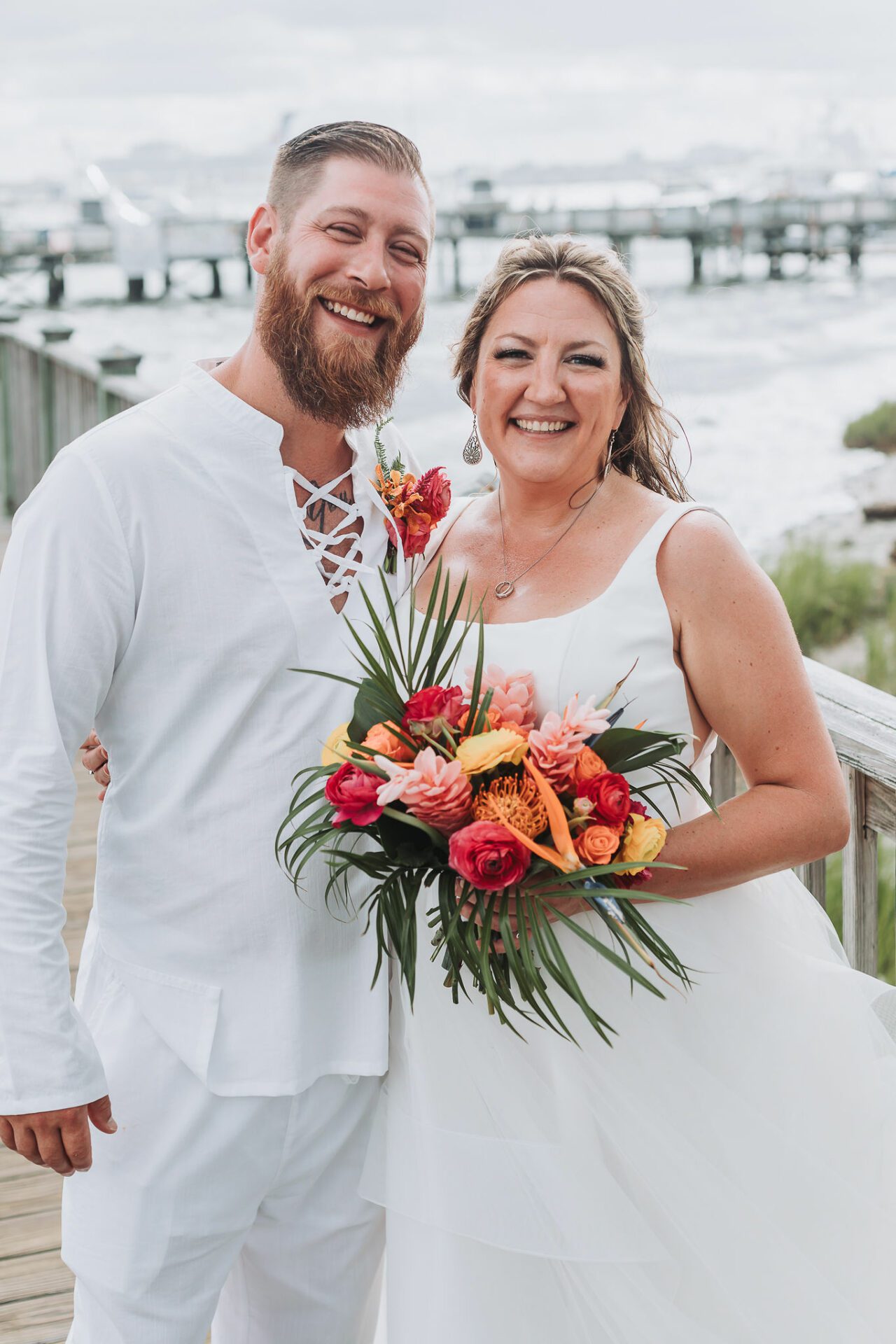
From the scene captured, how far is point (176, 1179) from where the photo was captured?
1867 mm

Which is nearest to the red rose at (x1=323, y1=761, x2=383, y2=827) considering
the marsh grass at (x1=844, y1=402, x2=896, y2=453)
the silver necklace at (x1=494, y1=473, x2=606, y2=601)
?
the silver necklace at (x1=494, y1=473, x2=606, y2=601)

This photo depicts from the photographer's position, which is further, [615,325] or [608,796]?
[615,325]

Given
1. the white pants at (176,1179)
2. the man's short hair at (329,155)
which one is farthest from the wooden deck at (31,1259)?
the man's short hair at (329,155)

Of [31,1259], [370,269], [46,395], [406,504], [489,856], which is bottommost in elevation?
[31,1259]

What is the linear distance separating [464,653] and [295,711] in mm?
329

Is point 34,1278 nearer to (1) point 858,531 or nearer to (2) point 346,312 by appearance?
(2) point 346,312

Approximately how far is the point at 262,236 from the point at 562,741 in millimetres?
957

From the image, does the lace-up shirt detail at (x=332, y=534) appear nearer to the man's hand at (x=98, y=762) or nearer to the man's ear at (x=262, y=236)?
the man's ear at (x=262, y=236)

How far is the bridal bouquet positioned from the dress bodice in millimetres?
145

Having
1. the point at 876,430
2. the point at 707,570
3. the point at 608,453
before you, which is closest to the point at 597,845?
the point at 707,570

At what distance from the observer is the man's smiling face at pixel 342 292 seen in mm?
1956

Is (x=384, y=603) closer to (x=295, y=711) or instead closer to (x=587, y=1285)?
(x=295, y=711)

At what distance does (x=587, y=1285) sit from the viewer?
1824 mm

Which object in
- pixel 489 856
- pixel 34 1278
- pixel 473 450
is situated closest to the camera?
pixel 489 856
